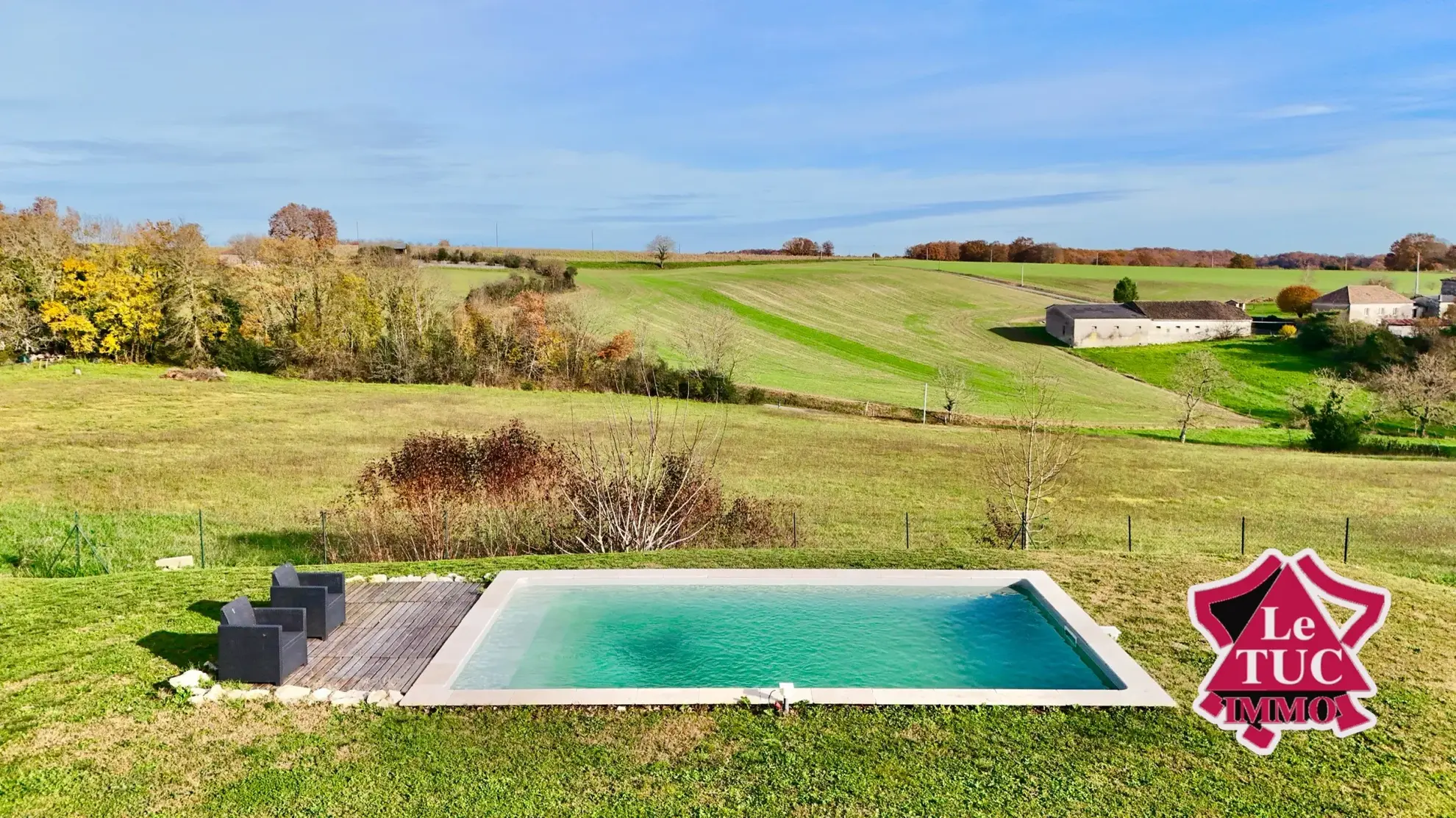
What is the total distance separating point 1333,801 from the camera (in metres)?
8.16

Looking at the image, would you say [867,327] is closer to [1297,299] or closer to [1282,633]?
[1297,299]

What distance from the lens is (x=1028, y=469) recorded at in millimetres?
21625

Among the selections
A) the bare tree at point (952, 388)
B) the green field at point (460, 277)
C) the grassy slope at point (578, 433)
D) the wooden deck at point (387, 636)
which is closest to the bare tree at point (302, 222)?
the green field at point (460, 277)

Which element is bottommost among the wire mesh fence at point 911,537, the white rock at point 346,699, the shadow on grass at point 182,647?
the wire mesh fence at point 911,537

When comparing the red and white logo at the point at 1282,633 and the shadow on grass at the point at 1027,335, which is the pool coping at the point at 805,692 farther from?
the shadow on grass at the point at 1027,335

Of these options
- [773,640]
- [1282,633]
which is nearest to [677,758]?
[773,640]

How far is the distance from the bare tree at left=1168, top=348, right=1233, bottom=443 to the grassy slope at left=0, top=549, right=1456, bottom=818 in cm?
4092

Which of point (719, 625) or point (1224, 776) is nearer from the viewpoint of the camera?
point (1224, 776)

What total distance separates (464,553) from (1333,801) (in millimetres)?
15854

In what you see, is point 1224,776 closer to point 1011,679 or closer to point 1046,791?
point 1046,791

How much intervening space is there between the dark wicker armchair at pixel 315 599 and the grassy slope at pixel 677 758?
1.09 m

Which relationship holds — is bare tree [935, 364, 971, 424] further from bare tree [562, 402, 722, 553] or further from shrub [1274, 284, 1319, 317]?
shrub [1274, 284, 1319, 317]

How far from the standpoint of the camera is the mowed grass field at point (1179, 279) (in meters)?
92.4

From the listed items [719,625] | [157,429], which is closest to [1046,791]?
[719,625]
